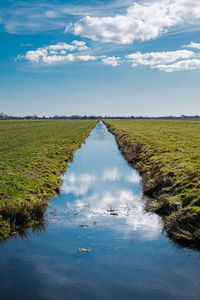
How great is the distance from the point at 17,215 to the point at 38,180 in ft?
17.9

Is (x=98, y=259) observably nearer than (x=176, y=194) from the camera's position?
Yes

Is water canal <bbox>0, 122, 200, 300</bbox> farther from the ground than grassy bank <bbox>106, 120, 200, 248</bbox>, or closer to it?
closer to it

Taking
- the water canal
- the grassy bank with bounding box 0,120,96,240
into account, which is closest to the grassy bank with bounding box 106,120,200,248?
the water canal

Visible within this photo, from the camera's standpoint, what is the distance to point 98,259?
8539 millimetres

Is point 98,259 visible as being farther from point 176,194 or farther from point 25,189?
point 25,189

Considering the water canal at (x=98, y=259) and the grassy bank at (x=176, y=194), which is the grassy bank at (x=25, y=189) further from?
the grassy bank at (x=176, y=194)

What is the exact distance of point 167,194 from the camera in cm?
1339

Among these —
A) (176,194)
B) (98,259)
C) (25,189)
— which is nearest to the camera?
(98,259)

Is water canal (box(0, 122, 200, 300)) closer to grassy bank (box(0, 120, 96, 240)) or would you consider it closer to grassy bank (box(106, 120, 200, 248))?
grassy bank (box(106, 120, 200, 248))

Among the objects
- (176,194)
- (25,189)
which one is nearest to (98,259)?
(176,194)

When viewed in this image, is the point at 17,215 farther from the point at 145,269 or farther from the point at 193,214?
the point at 193,214

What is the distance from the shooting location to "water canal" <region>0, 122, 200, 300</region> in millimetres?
7020

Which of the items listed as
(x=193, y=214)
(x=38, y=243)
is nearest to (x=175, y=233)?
(x=193, y=214)

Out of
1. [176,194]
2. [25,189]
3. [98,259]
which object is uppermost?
[176,194]
